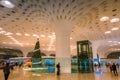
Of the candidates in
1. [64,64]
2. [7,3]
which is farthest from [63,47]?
[7,3]

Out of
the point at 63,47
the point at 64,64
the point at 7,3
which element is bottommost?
the point at 64,64

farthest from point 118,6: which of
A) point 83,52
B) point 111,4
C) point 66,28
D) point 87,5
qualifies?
point 83,52

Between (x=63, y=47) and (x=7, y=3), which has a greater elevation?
(x=7, y=3)

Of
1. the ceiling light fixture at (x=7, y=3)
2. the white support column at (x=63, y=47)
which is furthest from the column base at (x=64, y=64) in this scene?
the ceiling light fixture at (x=7, y=3)

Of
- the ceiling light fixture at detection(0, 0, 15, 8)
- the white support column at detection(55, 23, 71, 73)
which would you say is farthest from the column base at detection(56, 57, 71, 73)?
the ceiling light fixture at detection(0, 0, 15, 8)

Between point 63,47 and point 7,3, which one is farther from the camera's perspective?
point 63,47

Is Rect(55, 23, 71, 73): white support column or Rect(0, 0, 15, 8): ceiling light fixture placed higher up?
Rect(0, 0, 15, 8): ceiling light fixture

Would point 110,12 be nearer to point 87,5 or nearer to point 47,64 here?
point 87,5

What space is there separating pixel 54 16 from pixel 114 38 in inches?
1135

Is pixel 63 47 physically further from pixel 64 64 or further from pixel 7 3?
pixel 7 3

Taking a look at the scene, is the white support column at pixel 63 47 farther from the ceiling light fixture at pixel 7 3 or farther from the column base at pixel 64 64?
the ceiling light fixture at pixel 7 3

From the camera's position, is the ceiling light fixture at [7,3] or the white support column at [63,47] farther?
the white support column at [63,47]

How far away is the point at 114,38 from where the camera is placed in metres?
44.0

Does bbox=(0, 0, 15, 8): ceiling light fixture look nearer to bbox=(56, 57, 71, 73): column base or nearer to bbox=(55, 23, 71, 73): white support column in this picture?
bbox=(55, 23, 71, 73): white support column
